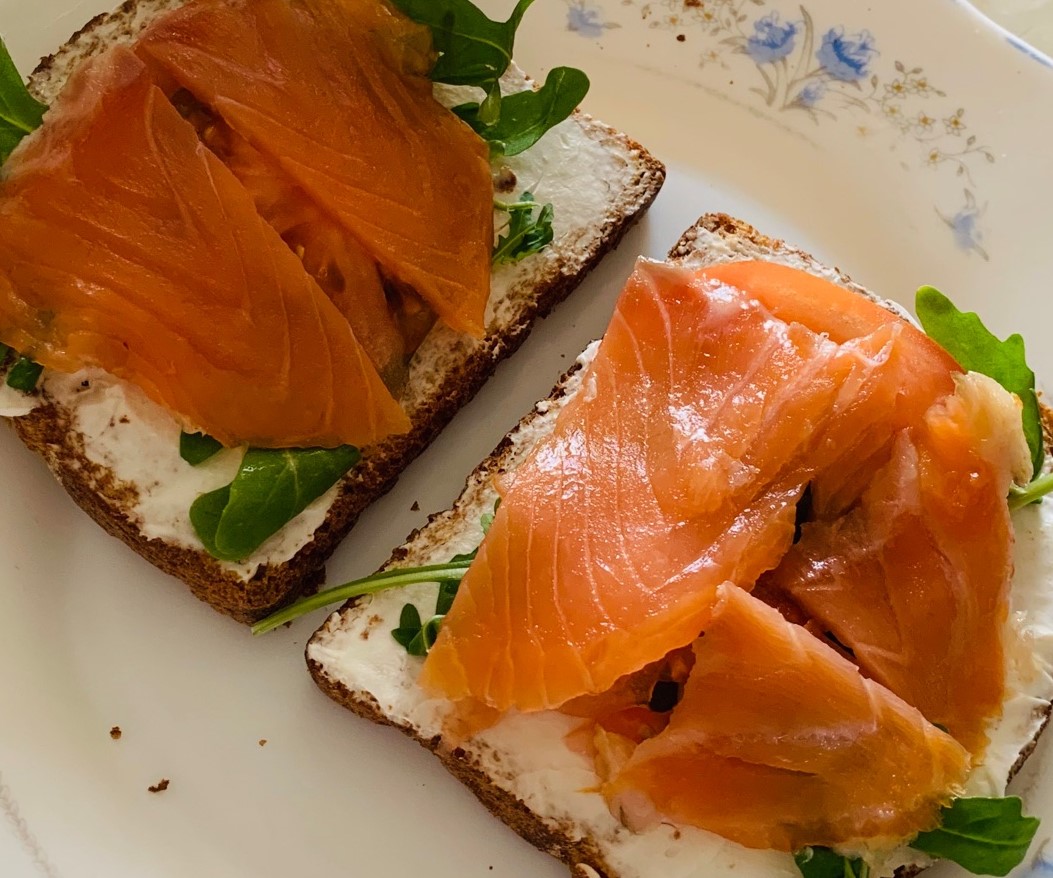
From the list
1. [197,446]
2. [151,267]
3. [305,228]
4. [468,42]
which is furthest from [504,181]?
[197,446]

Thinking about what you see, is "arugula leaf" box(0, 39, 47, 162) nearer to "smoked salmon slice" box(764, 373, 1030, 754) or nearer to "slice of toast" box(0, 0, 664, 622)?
"slice of toast" box(0, 0, 664, 622)

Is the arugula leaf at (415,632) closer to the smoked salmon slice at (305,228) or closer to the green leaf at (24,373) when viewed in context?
the smoked salmon slice at (305,228)

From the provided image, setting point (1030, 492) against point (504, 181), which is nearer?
point (1030, 492)

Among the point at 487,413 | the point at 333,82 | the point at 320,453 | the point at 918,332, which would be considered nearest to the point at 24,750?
the point at 320,453

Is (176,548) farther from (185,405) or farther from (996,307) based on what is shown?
(996,307)

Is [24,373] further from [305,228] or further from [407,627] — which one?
[407,627]
